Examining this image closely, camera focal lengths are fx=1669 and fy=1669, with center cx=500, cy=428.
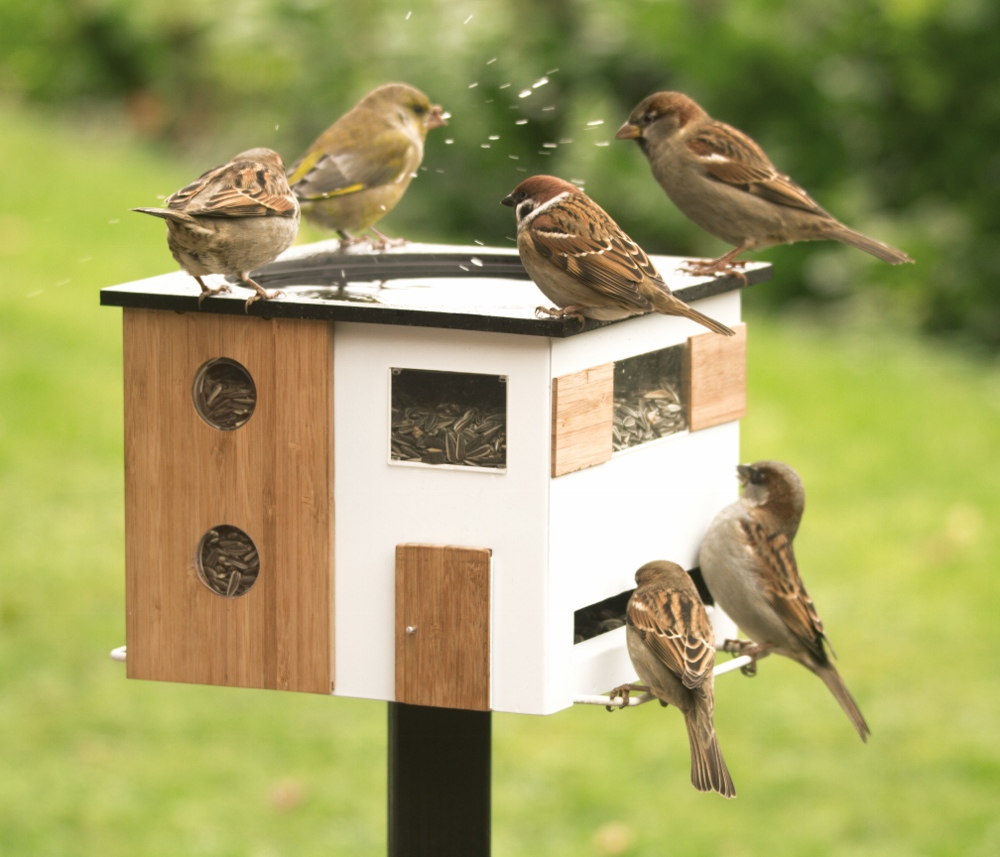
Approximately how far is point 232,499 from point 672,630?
1.04 meters

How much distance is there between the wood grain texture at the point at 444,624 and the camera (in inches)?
142

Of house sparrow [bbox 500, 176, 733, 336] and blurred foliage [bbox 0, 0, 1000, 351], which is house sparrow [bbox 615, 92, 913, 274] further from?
blurred foliage [bbox 0, 0, 1000, 351]

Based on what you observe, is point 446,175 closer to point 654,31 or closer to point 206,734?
point 654,31

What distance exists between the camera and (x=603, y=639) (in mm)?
3916

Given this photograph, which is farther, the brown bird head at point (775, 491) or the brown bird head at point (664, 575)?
the brown bird head at point (775, 491)

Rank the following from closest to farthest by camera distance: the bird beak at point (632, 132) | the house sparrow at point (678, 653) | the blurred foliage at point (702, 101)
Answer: the house sparrow at point (678, 653)
the bird beak at point (632, 132)
the blurred foliage at point (702, 101)

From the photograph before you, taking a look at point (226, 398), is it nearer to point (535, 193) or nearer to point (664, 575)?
point (535, 193)

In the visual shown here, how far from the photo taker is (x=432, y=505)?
144 inches

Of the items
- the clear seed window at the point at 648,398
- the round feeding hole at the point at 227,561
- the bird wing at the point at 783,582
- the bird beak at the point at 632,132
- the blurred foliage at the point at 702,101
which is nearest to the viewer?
the round feeding hole at the point at 227,561

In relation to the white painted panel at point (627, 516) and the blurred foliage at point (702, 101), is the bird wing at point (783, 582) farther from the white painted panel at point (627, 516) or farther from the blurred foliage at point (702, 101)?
the blurred foliage at point (702, 101)

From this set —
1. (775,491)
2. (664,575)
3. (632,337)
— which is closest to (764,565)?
(775,491)

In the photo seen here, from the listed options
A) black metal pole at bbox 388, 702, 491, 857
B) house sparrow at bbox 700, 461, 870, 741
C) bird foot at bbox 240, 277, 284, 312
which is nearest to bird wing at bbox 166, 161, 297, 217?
bird foot at bbox 240, 277, 284, 312

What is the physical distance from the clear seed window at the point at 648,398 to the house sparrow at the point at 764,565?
0.76 feet

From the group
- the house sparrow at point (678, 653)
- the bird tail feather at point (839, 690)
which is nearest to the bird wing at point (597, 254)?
the house sparrow at point (678, 653)
